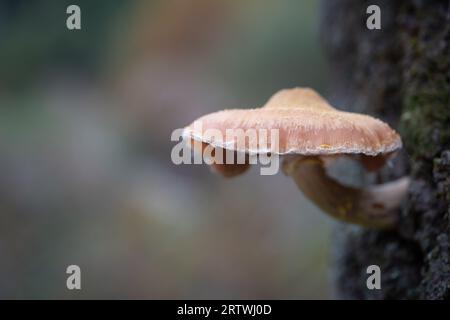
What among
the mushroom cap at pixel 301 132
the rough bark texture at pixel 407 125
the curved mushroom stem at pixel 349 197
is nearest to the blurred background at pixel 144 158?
the rough bark texture at pixel 407 125

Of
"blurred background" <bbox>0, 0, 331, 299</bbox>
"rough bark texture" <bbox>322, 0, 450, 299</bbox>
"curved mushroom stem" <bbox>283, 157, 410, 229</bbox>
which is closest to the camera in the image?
"rough bark texture" <bbox>322, 0, 450, 299</bbox>

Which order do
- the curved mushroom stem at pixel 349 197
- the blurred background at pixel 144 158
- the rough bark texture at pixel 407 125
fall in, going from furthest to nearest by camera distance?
the blurred background at pixel 144 158 → the curved mushroom stem at pixel 349 197 → the rough bark texture at pixel 407 125

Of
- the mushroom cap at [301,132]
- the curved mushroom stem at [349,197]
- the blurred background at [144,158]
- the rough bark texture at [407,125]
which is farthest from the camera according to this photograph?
the blurred background at [144,158]

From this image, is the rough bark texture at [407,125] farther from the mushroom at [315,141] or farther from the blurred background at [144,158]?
the blurred background at [144,158]

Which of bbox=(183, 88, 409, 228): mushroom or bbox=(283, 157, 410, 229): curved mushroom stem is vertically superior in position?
bbox=(183, 88, 409, 228): mushroom

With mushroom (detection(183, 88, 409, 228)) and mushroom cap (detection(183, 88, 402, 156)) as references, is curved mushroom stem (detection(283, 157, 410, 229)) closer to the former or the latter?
mushroom (detection(183, 88, 409, 228))

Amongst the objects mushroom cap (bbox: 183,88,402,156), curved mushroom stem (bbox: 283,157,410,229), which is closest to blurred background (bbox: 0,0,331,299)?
curved mushroom stem (bbox: 283,157,410,229)

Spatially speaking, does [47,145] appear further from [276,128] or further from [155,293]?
[276,128]

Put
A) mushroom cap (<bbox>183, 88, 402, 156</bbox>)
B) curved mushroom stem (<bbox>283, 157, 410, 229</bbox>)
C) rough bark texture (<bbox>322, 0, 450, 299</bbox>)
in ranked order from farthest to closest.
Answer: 1. curved mushroom stem (<bbox>283, 157, 410, 229</bbox>)
2. rough bark texture (<bbox>322, 0, 450, 299</bbox>)
3. mushroom cap (<bbox>183, 88, 402, 156</bbox>)
